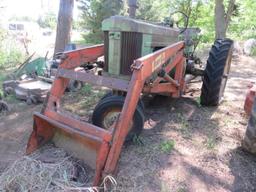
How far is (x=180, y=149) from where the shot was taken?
301cm

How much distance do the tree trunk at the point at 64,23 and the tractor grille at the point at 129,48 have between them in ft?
13.7

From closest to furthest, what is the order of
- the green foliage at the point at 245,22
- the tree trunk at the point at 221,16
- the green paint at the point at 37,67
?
the green paint at the point at 37,67, the tree trunk at the point at 221,16, the green foliage at the point at 245,22

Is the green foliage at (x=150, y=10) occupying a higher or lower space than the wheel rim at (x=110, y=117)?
higher

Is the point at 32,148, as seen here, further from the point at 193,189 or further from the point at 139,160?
the point at 193,189

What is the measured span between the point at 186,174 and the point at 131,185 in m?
0.54

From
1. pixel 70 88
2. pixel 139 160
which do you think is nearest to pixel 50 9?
pixel 70 88

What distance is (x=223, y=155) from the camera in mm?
2934

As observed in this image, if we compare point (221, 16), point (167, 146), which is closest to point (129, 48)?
point (167, 146)

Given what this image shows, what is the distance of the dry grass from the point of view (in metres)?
2.27

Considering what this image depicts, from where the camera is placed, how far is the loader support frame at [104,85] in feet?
7.46

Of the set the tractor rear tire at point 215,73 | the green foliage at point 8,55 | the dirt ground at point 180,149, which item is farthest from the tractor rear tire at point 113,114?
the green foliage at point 8,55

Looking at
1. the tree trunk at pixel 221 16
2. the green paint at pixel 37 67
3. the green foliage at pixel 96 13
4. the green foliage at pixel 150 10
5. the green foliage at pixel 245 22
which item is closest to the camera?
the green paint at pixel 37 67

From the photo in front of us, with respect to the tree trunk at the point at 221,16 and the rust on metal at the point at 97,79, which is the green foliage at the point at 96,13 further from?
the rust on metal at the point at 97,79

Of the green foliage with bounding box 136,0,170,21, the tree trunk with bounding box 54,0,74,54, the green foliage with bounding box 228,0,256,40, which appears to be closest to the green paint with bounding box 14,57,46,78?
the tree trunk with bounding box 54,0,74,54
